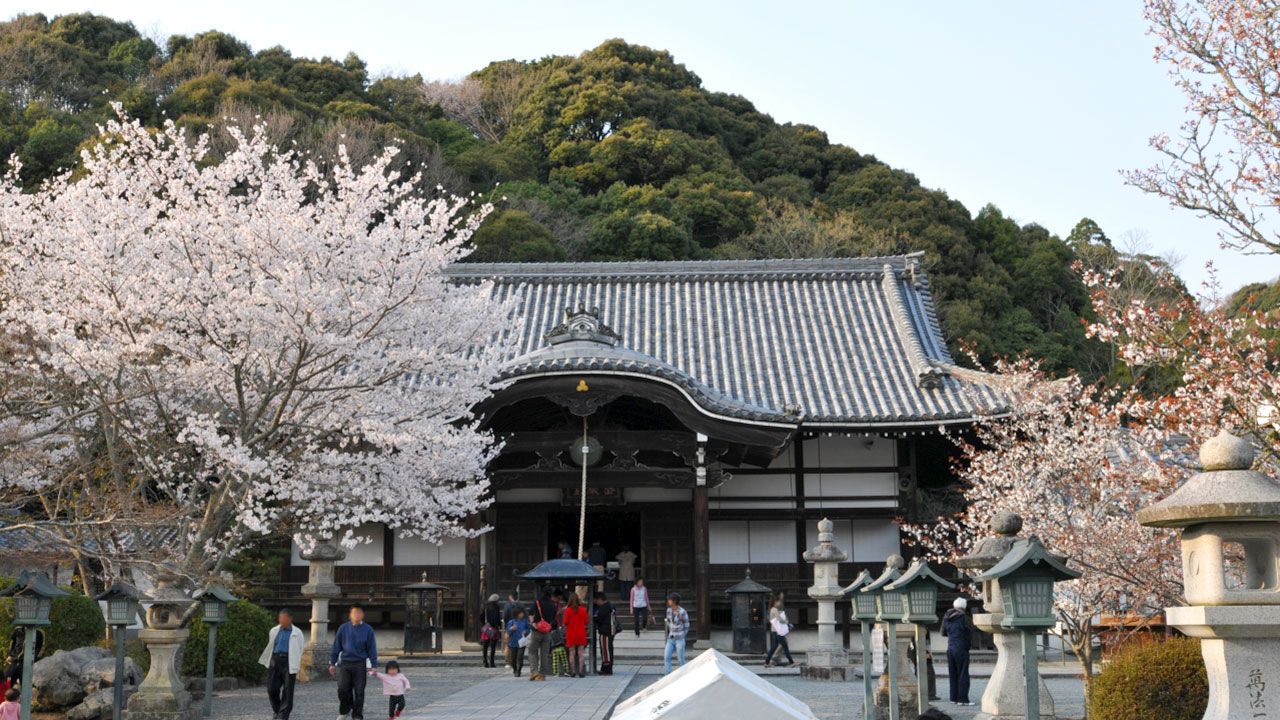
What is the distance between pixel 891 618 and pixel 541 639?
648 centimetres

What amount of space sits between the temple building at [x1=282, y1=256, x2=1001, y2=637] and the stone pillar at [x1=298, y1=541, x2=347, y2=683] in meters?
3.38

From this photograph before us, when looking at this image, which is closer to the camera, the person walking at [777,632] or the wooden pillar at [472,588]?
the person walking at [777,632]

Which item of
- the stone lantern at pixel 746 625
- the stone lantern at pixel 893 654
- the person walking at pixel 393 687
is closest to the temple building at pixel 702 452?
the stone lantern at pixel 746 625

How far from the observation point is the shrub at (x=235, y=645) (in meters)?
15.1

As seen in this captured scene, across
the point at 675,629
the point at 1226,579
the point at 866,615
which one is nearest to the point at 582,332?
the point at 675,629

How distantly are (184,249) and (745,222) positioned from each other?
36072mm

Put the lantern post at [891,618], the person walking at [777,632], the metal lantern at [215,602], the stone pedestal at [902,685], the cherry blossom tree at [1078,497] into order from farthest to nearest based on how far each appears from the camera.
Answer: the person walking at [777,632], the metal lantern at [215,602], the stone pedestal at [902,685], the cherry blossom tree at [1078,497], the lantern post at [891,618]

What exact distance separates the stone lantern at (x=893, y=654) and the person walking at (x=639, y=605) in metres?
7.10

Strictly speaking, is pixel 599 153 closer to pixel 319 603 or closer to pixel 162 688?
pixel 319 603

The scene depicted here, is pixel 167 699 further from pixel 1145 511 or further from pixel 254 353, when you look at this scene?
pixel 1145 511

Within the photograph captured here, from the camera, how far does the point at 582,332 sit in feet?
70.6

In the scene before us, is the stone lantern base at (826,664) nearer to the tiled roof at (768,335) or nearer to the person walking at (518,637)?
the person walking at (518,637)

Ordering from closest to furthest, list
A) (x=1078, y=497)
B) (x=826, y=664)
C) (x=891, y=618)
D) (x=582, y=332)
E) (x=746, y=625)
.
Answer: (x=891, y=618), (x=1078, y=497), (x=826, y=664), (x=746, y=625), (x=582, y=332)

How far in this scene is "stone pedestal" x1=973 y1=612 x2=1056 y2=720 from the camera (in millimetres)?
9383
